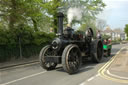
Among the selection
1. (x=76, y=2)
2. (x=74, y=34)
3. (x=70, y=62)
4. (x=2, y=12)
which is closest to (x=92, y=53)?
(x=74, y=34)

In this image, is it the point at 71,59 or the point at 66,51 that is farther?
the point at 71,59

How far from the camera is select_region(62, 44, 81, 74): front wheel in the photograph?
565cm

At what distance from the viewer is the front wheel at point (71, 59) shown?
18.5ft

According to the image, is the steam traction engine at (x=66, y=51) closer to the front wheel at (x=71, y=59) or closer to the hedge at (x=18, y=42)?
the front wheel at (x=71, y=59)

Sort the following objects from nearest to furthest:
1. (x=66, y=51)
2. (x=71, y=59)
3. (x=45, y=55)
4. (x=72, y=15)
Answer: (x=66, y=51) < (x=71, y=59) < (x=45, y=55) < (x=72, y=15)

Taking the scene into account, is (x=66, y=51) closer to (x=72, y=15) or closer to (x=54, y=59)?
(x=54, y=59)

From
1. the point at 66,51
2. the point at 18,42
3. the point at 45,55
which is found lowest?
the point at 45,55

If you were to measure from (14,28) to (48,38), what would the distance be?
14.7 feet

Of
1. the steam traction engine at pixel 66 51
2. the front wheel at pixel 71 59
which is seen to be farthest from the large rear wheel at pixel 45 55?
the front wheel at pixel 71 59

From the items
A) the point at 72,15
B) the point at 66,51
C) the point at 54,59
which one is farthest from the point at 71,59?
the point at 72,15

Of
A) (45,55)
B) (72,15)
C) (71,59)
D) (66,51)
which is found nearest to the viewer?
(66,51)

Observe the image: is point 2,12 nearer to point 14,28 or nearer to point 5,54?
point 14,28

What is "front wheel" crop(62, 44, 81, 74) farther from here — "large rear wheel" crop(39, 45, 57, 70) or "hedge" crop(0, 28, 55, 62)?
"hedge" crop(0, 28, 55, 62)

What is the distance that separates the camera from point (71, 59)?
20.3 feet
